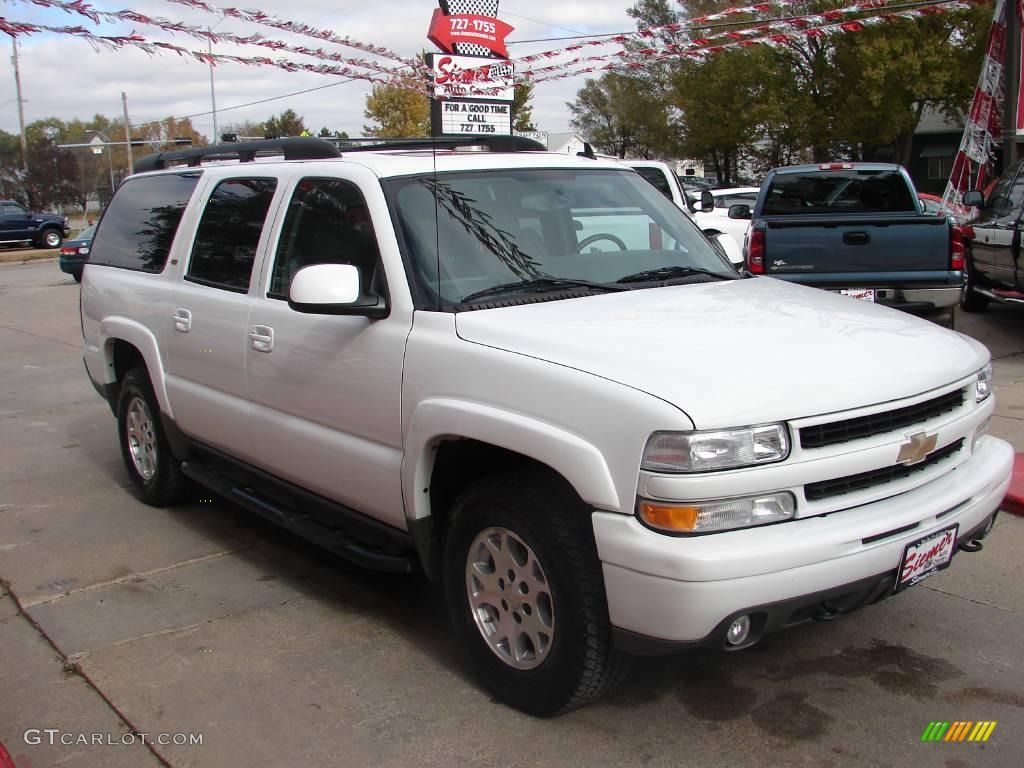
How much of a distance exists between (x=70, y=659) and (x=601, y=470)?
8.16ft

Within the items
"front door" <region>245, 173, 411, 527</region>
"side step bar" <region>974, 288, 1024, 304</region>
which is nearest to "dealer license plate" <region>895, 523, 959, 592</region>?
"front door" <region>245, 173, 411, 527</region>

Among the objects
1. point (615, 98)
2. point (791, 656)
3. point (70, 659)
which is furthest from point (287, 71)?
point (615, 98)

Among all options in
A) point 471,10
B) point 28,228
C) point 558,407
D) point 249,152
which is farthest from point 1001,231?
point 28,228

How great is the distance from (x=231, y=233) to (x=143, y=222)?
4.10 feet

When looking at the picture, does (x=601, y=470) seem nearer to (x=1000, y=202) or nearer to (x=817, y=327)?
(x=817, y=327)

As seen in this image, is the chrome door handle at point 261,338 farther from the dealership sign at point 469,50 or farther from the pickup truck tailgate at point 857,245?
the dealership sign at point 469,50

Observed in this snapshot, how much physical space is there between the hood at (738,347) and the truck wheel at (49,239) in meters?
38.2

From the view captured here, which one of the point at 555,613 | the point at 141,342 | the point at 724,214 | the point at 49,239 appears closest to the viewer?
the point at 555,613

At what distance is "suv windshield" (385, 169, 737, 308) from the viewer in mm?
3928

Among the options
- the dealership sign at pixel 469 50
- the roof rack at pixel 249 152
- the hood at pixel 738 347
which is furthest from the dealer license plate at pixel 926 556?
the dealership sign at pixel 469 50

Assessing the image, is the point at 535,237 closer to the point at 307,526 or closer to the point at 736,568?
the point at 307,526

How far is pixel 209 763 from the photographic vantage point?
337 cm

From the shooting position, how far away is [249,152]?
5430 mm

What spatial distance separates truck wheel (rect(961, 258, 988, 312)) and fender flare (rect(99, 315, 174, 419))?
9336mm
